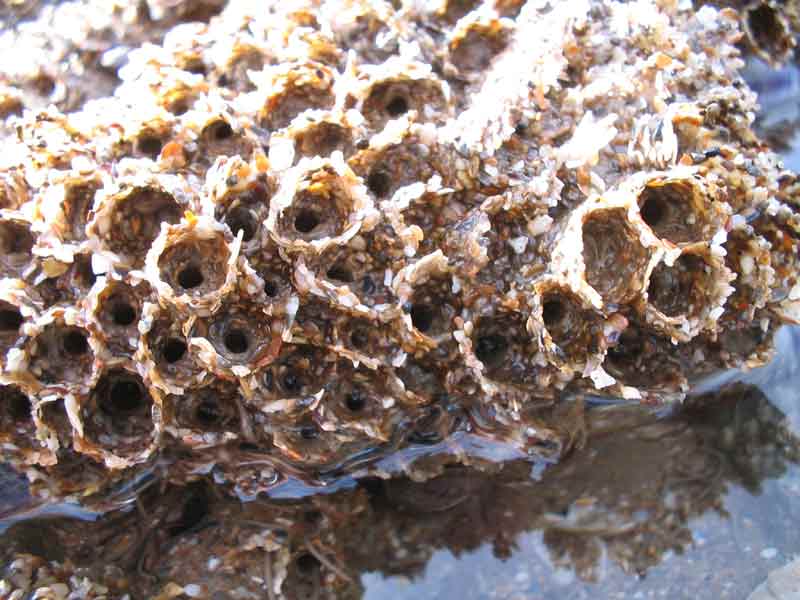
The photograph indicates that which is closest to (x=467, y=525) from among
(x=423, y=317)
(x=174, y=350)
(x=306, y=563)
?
(x=306, y=563)

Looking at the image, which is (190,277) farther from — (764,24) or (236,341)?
(764,24)

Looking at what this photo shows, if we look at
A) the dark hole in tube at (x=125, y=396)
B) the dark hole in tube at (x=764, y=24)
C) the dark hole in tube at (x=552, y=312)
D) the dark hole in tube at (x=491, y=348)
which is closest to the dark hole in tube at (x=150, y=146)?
the dark hole in tube at (x=125, y=396)

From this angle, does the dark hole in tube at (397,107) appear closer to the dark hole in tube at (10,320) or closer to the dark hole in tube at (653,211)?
the dark hole in tube at (653,211)

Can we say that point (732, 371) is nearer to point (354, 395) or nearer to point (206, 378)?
point (354, 395)

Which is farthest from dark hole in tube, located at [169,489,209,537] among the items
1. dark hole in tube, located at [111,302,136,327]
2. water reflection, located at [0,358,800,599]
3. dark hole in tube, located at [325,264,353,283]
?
dark hole in tube, located at [325,264,353,283]

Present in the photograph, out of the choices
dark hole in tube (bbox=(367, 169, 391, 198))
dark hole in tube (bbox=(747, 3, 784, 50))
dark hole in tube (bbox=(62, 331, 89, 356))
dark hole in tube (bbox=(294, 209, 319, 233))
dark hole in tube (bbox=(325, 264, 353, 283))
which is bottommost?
dark hole in tube (bbox=(62, 331, 89, 356))

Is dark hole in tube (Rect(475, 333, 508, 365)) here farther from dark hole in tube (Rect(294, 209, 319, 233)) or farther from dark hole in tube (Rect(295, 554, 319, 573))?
dark hole in tube (Rect(295, 554, 319, 573))

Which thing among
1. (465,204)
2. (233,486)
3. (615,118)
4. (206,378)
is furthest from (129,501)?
(615,118)
